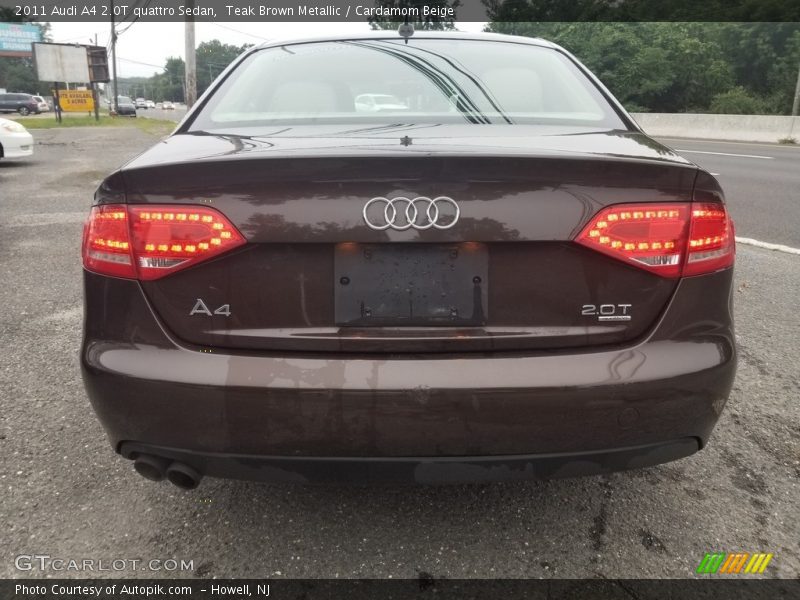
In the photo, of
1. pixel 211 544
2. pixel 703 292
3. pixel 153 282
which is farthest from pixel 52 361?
pixel 703 292

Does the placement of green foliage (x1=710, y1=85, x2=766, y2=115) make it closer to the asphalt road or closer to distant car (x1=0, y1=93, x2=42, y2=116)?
the asphalt road

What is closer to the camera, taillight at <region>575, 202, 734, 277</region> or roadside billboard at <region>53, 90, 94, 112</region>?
taillight at <region>575, 202, 734, 277</region>

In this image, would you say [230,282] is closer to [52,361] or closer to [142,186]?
[142,186]

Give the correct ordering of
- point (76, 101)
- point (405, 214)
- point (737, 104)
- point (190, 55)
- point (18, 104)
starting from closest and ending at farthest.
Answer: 1. point (405, 214)
2. point (190, 55)
3. point (76, 101)
4. point (737, 104)
5. point (18, 104)

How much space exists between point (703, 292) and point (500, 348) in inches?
22.8

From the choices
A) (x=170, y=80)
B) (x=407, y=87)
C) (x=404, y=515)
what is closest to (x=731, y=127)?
(x=407, y=87)

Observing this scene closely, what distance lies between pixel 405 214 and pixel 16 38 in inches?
3626

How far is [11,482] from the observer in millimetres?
2283

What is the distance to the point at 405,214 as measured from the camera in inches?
60.6

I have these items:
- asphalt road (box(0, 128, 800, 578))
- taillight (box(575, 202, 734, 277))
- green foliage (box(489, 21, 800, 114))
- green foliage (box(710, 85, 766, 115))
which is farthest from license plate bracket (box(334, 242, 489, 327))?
green foliage (box(489, 21, 800, 114))

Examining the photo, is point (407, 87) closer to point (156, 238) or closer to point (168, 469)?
point (156, 238)

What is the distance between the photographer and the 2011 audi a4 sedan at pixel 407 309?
1.57 metres

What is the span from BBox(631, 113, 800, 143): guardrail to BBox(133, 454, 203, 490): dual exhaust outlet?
2438 centimetres

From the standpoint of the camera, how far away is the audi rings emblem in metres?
1.54
